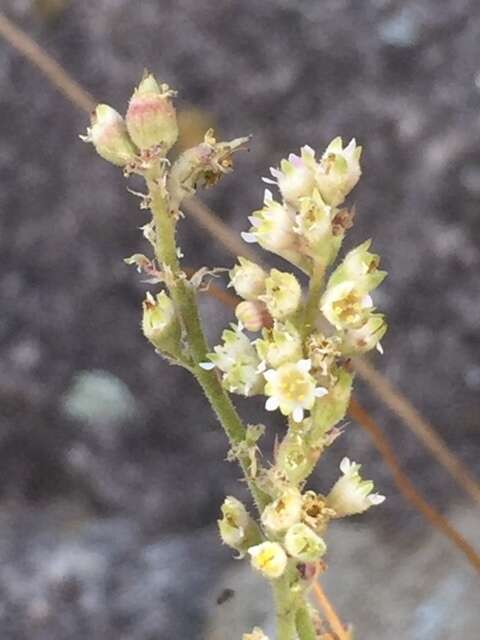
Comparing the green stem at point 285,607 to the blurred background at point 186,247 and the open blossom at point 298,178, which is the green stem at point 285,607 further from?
the blurred background at point 186,247

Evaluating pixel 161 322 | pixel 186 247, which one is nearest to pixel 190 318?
pixel 161 322

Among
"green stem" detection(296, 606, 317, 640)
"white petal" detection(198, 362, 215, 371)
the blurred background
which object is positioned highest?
the blurred background

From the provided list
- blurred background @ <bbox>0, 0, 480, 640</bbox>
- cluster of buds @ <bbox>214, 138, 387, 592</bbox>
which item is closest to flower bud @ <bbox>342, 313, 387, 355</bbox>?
cluster of buds @ <bbox>214, 138, 387, 592</bbox>

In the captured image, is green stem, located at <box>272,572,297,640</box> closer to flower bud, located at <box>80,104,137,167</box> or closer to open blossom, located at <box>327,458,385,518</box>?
open blossom, located at <box>327,458,385,518</box>

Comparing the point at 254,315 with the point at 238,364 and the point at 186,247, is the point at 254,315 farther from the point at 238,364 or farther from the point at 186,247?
the point at 186,247

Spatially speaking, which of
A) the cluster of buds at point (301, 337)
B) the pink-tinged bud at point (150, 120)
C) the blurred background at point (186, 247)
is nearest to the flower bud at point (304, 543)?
the cluster of buds at point (301, 337)

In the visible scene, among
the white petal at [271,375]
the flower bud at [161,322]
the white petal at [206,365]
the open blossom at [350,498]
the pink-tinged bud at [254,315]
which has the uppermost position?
the flower bud at [161,322]
